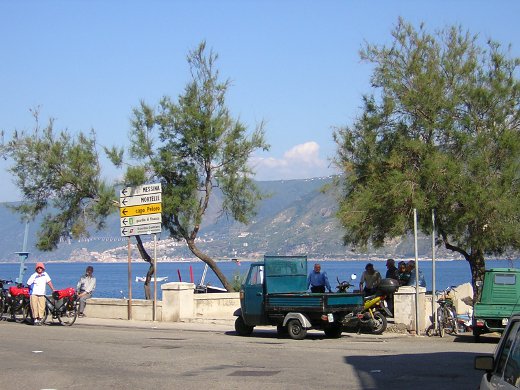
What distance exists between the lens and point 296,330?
20547 mm

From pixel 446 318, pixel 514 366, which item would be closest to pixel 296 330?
pixel 446 318

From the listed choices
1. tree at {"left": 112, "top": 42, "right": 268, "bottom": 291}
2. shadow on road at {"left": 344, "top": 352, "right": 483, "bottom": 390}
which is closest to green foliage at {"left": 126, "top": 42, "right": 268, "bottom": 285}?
tree at {"left": 112, "top": 42, "right": 268, "bottom": 291}

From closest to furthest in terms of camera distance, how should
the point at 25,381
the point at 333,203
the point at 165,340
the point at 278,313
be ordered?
1. the point at 25,381
2. the point at 165,340
3. the point at 278,313
4. the point at 333,203

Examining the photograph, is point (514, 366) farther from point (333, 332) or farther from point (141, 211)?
point (141, 211)

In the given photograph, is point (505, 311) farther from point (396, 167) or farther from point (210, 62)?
point (210, 62)

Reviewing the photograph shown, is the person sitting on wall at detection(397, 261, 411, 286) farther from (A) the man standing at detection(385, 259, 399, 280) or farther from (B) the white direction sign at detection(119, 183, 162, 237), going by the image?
(B) the white direction sign at detection(119, 183, 162, 237)

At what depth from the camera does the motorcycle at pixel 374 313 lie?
71.2 feet

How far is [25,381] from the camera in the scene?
12758 mm

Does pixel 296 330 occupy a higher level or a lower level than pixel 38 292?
lower

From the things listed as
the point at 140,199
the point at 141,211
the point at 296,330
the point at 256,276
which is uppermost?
the point at 140,199

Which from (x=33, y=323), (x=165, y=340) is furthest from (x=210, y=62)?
(x=165, y=340)

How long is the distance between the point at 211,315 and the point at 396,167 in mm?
7402

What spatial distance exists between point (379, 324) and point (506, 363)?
50.0 feet

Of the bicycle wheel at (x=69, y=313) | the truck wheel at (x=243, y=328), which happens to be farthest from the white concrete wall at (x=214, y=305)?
the truck wheel at (x=243, y=328)
